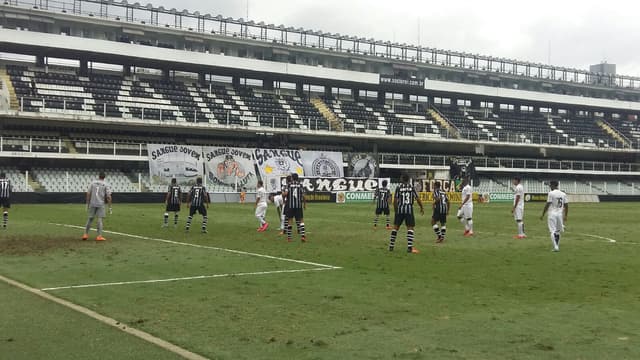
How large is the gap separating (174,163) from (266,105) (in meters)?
19.2

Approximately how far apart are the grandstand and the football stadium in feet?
0.88

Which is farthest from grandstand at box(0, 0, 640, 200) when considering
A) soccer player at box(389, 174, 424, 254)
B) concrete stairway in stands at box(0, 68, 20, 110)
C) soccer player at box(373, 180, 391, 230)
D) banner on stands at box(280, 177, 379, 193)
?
soccer player at box(389, 174, 424, 254)

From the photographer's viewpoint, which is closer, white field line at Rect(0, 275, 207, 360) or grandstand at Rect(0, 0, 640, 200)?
white field line at Rect(0, 275, 207, 360)

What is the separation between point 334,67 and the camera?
254 feet

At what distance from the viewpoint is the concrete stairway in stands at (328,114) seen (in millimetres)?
68688

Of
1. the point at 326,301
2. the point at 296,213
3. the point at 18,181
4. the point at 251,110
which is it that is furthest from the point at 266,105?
the point at 326,301

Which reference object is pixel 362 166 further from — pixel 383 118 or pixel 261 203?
pixel 261 203

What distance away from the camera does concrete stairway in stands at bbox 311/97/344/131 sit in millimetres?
68688

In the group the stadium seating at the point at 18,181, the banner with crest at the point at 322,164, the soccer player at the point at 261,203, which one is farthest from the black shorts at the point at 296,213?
the banner with crest at the point at 322,164

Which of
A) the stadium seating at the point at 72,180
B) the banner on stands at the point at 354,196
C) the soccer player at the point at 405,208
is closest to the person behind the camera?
the soccer player at the point at 405,208

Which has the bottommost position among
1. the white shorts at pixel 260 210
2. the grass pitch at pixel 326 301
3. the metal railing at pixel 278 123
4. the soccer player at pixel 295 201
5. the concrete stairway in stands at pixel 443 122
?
the grass pitch at pixel 326 301

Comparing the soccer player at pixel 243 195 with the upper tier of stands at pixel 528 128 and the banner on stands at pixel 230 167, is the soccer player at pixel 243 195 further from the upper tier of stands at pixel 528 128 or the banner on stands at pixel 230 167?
the upper tier of stands at pixel 528 128

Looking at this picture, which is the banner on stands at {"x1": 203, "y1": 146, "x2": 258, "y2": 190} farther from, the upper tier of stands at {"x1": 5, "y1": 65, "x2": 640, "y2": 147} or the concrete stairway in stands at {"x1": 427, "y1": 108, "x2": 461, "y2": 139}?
the concrete stairway in stands at {"x1": 427, "y1": 108, "x2": 461, "y2": 139}

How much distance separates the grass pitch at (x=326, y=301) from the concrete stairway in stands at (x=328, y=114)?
4914cm
